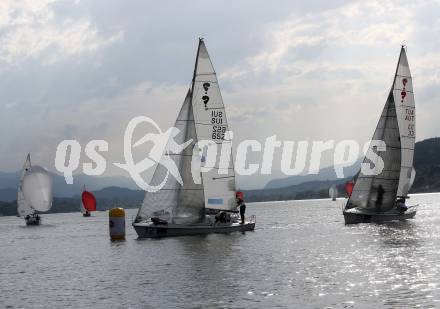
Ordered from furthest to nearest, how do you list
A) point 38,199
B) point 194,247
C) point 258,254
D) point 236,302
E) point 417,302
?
1. point 38,199
2. point 194,247
3. point 258,254
4. point 236,302
5. point 417,302

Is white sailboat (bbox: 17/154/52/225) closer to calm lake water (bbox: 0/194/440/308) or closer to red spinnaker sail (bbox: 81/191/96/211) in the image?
red spinnaker sail (bbox: 81/191/96/211)

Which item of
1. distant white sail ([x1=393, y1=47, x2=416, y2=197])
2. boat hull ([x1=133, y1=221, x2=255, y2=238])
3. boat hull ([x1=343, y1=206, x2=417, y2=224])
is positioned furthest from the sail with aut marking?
distant white sail ([x1=393, y1=47, x2=416, y2=197])

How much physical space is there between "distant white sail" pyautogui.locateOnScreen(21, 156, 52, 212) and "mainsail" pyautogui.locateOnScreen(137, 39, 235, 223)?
6276 cm

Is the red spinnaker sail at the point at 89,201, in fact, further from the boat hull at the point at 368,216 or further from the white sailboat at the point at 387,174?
the white sailboat at the point at 387,174

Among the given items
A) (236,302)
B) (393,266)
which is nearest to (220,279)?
(236,302)

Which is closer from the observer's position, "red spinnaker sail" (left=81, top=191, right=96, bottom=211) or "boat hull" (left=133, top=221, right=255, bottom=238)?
"boat hull" (left=133, top=221, right=255, bottom=238)

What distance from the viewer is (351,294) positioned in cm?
2514

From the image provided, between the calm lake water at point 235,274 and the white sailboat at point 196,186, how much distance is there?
4.87 ft

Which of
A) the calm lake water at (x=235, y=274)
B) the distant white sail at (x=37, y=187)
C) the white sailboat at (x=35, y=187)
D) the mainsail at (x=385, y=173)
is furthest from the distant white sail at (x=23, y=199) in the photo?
the mainsail at (x=385, y=173)

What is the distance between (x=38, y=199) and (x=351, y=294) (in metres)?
93.7

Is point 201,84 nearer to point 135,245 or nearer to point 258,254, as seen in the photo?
point 135,245

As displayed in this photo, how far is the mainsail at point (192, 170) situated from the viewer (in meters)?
51.6

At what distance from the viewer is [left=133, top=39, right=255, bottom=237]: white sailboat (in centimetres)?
5166

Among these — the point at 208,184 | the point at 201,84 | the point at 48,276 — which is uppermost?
the point at 201,84
